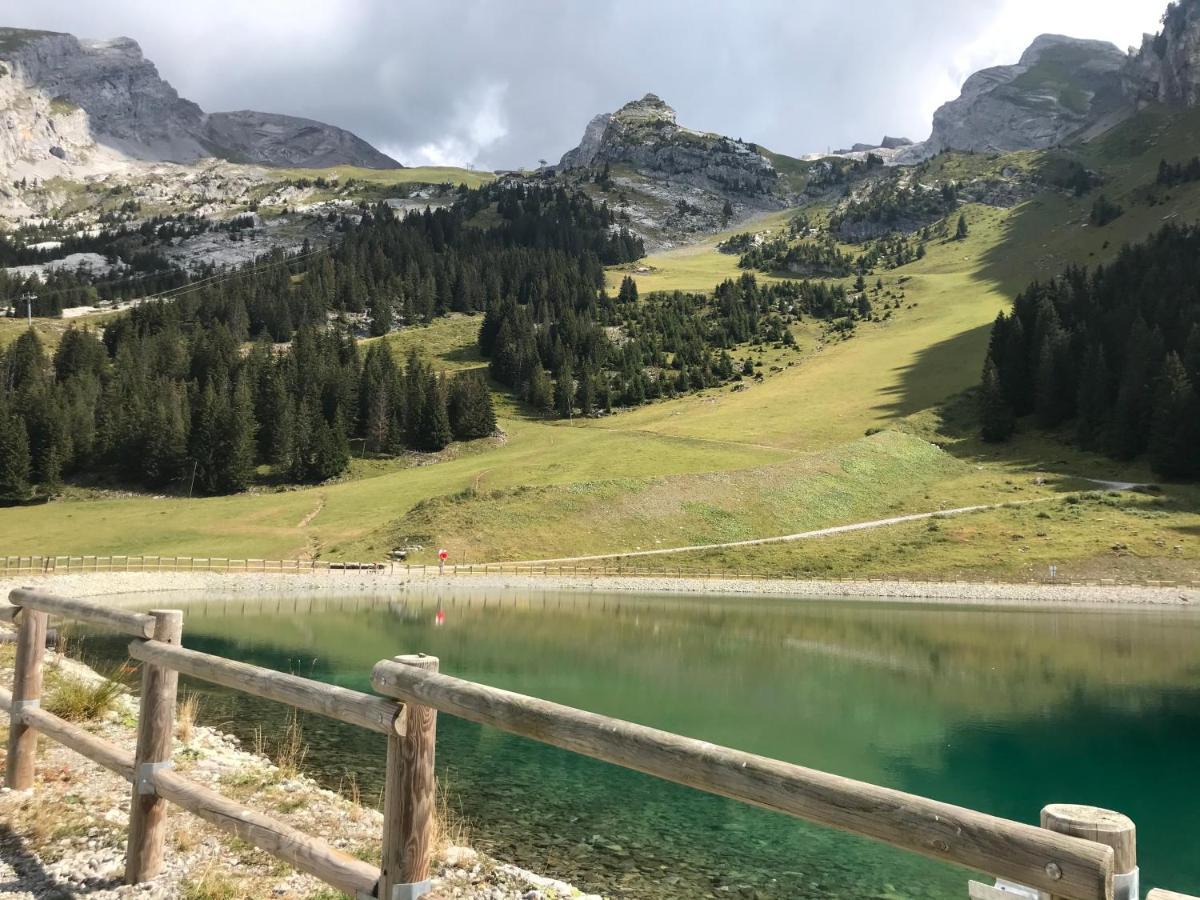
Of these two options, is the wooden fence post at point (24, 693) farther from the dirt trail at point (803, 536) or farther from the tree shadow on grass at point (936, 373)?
the tree shadow on grass at point (936, 373)

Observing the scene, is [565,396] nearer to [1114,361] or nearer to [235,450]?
[235,450]

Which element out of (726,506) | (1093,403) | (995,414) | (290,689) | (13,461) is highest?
(1093,403)

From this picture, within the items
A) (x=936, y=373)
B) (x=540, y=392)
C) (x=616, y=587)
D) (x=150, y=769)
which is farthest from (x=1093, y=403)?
(x=150, y=769)

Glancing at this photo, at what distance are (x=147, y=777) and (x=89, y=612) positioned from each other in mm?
2467

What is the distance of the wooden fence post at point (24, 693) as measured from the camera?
30.2 feet

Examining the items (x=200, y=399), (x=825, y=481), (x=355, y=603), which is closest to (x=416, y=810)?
(x=355, y=603)

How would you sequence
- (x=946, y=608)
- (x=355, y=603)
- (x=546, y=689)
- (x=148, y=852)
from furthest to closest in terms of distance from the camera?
(x=946, y=608)
(x=355, y=603)
(x=546, y=689)
(x=148, y=852)

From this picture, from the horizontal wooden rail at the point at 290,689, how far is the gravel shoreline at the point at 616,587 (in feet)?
162

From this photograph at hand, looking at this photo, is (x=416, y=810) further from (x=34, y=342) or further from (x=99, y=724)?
(x=34, y=342)

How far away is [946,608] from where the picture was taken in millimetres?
53938

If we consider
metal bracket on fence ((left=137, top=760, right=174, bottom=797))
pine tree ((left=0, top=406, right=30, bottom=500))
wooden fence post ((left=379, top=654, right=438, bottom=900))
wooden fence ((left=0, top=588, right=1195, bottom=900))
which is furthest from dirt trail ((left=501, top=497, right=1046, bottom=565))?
pine tree ((left=0, top=406, right=30, bottom=500))

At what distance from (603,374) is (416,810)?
13841cm

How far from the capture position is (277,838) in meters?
6.14

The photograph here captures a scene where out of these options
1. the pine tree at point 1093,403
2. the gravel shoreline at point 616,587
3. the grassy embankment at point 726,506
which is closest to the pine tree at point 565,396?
the grassy embankment at point 726,506
